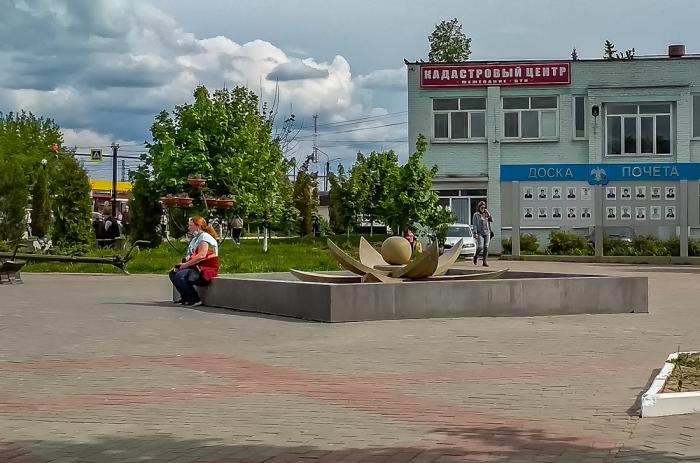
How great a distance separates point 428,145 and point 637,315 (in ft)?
101

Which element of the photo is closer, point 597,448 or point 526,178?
point 597,448

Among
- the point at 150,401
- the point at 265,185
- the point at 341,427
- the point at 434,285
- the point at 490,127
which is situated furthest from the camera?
the point at 490,127

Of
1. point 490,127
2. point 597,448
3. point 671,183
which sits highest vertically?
point 490,127

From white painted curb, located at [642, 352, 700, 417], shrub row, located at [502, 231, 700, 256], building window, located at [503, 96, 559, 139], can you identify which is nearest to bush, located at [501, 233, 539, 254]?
shrub row, located at [502, 231, 700, 256]

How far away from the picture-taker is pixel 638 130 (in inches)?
1774

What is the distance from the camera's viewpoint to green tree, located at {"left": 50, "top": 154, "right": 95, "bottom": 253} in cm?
3362

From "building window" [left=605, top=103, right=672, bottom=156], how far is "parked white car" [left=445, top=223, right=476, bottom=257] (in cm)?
920

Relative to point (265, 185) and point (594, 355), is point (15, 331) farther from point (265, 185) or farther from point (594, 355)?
point (265, 185)

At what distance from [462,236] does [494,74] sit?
30.8 ft

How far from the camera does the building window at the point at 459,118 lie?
45.5 meters

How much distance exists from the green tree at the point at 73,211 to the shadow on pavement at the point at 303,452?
27448 millimetres

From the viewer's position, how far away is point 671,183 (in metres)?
35.0

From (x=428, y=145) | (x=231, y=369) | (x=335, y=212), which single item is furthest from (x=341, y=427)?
(x=335, y=212)

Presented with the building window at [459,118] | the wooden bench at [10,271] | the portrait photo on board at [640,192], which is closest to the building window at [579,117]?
the building window at [459,118]
